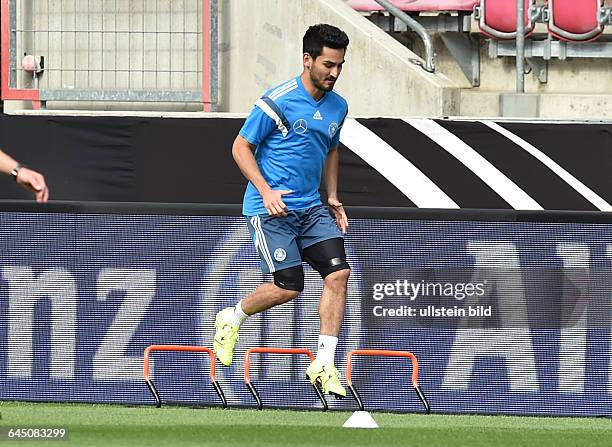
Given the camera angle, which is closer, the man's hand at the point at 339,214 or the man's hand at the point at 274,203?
the man's hand at the point at 274,203

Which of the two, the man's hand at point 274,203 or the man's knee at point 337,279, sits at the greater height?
the man's hand at point 274,203

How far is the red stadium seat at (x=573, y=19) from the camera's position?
15711mm

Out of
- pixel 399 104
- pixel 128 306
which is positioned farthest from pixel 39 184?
pixel 399 104

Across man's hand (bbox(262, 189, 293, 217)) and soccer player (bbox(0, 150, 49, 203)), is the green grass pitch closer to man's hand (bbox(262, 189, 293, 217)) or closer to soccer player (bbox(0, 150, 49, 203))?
man's hand (bbox(262, 189, 293, 217))

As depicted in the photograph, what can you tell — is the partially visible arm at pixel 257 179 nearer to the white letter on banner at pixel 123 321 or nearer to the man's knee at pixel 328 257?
the man's knee at pixel 328 257

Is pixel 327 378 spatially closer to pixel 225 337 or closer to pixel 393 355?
pixel 225 337

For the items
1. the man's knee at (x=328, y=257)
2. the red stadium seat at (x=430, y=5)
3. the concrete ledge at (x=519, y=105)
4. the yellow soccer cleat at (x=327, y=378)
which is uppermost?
the red stadium seat at (x=430, y=5)

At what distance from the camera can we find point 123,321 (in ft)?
33.9

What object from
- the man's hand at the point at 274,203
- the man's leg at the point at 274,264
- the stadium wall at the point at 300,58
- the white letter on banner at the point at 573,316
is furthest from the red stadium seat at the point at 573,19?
the man's hand at the point at 274,203

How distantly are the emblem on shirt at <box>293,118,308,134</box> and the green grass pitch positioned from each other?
62.4 inches

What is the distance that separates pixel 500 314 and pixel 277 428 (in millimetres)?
2181

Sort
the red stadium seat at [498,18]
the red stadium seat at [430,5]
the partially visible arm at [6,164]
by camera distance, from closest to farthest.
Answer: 1. the partially visible arm at [6,164]
2. the red stadium seat at [498,18]
3. the red stadium seat at [430,5]

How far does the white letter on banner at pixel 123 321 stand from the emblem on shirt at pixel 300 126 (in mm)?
1595

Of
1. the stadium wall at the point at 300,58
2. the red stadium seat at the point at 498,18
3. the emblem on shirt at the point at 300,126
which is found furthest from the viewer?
the red stadium seat at the point at 498,18
